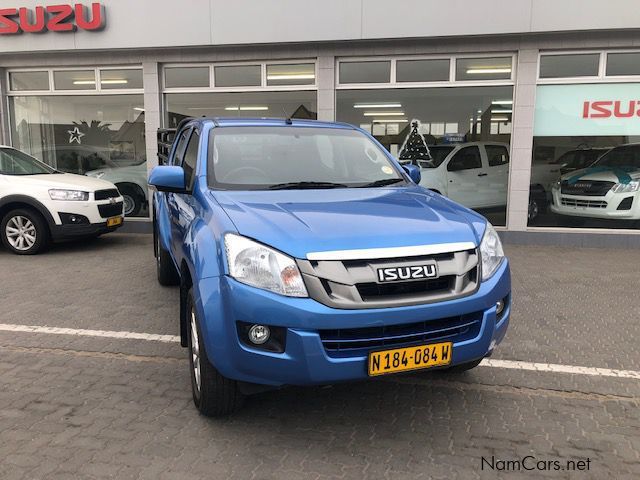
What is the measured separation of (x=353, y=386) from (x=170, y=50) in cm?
808

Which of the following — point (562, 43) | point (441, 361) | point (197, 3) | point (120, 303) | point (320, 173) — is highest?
point (197, 3)

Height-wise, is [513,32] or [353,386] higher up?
[513,32]

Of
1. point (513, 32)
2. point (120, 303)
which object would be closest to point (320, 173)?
point (120, 303)

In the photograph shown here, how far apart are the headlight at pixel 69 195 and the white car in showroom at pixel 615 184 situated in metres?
8.21

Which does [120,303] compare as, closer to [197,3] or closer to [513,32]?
[197,3]

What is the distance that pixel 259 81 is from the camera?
9.85 meters

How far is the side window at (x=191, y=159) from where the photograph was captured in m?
3.94

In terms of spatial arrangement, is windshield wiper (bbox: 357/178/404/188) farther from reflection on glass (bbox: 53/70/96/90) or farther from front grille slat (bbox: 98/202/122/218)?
reflection on glass (bbox: 53/70/96/90)

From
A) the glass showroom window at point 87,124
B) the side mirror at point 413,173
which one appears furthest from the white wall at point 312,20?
the side mirror at point 413,173

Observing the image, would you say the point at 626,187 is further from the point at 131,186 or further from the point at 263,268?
the point at 131,186

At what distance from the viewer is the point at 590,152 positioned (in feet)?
29.9

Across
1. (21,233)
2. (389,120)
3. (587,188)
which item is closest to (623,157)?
(587,188)

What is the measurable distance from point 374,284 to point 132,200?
903 centimetres

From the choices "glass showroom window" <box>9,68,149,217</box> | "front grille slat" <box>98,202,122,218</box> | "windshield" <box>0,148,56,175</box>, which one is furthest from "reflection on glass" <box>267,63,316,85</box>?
"windshield" <box>0,148,56,175</box>
